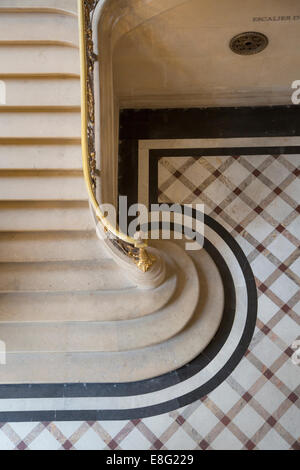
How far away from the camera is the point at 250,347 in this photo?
4434mm

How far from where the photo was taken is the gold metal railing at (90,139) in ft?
12.0

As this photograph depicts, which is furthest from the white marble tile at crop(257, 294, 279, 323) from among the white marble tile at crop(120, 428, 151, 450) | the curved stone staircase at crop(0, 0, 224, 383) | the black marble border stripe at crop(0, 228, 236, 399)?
the white marble tile at crop(120, 428, 151, 450)

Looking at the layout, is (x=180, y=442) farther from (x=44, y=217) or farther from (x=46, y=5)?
(x=46, y=5)

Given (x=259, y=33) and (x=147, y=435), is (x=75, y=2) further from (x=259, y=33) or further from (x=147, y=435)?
(x=147, y=435)

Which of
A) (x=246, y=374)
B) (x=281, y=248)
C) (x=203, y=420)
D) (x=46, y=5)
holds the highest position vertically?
(x=46, y=5)

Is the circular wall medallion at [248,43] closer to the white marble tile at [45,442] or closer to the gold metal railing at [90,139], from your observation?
the gold metal railing at [90,139]

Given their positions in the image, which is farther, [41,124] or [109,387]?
[41,124]

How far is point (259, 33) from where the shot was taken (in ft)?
14.6

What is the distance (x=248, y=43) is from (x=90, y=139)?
173 centimetres

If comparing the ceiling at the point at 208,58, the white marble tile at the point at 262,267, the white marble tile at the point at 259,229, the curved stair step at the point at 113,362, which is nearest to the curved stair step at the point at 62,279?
the curved stair step at the point at 113,362

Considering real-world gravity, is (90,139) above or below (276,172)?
above

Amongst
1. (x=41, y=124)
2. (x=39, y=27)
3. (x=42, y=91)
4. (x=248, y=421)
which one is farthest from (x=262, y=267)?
(x=39, y=27)

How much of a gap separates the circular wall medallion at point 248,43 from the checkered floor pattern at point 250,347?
976 millimetres

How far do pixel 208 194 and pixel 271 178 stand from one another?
0.61m
